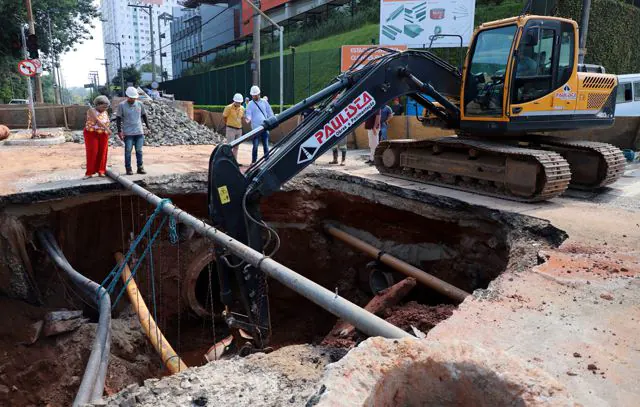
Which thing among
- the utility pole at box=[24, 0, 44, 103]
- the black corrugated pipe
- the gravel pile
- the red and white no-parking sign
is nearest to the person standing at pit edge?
the black corrugated pipe

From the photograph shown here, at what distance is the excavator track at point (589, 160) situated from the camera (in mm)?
7332

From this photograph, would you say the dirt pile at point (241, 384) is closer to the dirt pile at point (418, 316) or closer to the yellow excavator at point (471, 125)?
the yellow excavator at point (471, 125)

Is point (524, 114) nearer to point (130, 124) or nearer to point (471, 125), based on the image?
point (471, 125)

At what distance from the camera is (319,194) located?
8680 millimetres

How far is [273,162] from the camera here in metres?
5.74

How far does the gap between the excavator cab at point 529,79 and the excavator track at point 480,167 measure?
442mm

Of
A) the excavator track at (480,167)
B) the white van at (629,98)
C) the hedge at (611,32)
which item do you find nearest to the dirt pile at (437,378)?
the excavator track at (480,167)

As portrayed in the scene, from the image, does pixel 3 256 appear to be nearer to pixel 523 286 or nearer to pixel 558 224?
pixel 523 286

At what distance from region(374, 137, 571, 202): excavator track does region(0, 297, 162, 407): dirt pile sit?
534 cm

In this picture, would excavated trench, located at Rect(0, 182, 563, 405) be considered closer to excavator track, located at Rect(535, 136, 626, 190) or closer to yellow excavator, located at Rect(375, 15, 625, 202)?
yellow excavator, located at Rect(375, 15, 625, 202)

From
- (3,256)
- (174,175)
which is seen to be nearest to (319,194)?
Result: (174,175)

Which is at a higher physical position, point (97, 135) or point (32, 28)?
point (32, 28)

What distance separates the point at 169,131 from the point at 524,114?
11.4 meters

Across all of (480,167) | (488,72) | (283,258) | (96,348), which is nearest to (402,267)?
(480,167)
